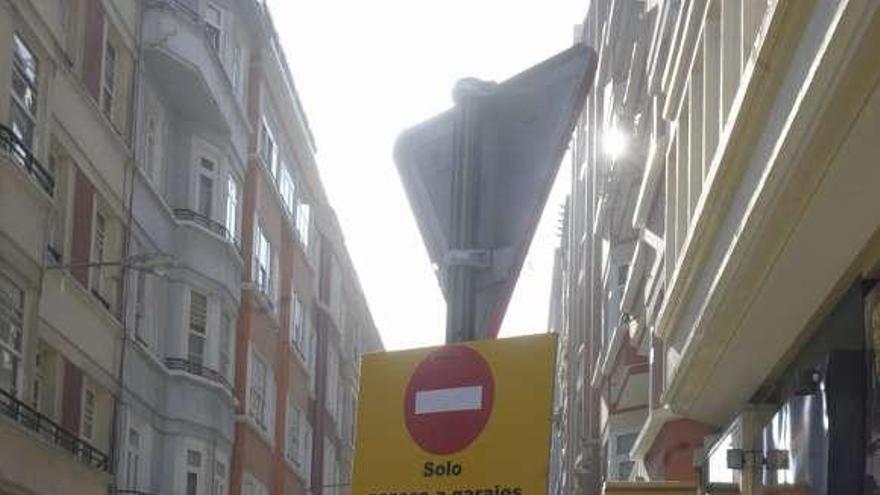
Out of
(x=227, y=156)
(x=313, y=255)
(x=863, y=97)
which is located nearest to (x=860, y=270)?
(x=863, y=97)

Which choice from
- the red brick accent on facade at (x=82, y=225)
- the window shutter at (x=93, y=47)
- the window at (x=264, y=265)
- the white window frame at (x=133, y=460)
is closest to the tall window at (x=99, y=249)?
the red brick accent on facade at (x=82, y=225)

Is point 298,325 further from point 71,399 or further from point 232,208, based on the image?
point 71,399

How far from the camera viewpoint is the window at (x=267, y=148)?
37.7 m

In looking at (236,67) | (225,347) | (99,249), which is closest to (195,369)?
(225,347)

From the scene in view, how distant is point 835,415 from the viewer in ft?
28.3

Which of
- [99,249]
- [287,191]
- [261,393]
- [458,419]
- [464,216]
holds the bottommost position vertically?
[458,419]

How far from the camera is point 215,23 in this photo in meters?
33.5

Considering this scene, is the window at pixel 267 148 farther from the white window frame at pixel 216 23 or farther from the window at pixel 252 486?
the window at pixel 252 486

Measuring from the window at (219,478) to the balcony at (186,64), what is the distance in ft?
21.7

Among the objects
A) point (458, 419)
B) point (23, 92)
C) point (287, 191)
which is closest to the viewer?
point (458, 419)

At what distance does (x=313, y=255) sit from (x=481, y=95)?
140 feet

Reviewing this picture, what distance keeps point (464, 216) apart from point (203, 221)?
88.0 feet

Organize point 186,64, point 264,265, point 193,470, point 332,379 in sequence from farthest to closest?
1. point 332,379
2. point 264,265
3. point 193,470
4. point 186,64

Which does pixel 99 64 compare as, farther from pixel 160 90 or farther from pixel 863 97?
pixel 863 97
